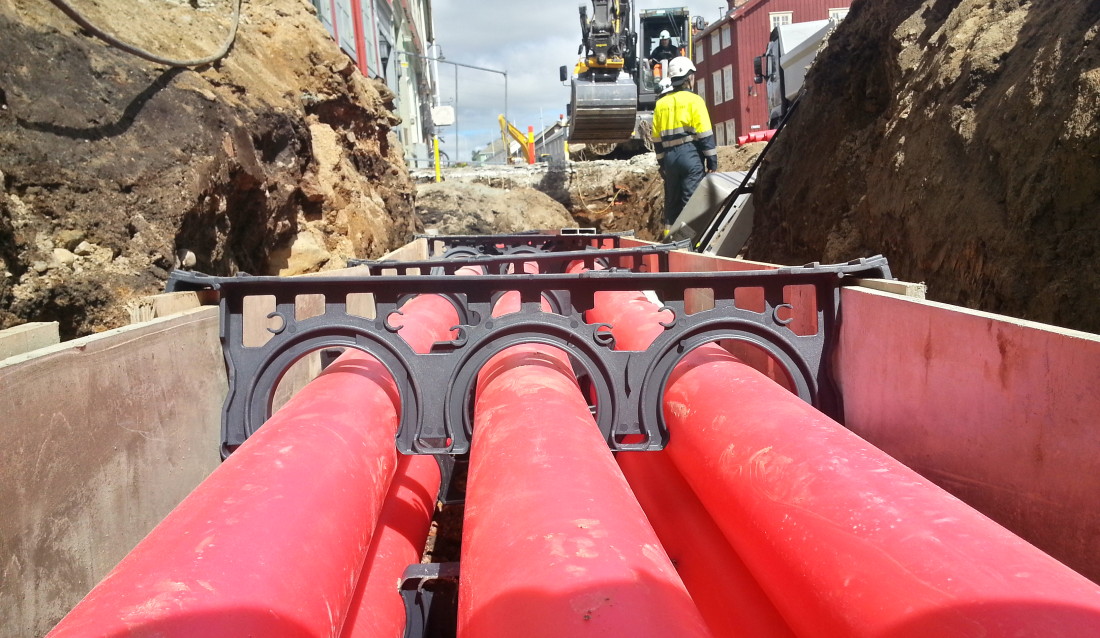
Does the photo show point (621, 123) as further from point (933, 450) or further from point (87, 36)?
point (933, 450)

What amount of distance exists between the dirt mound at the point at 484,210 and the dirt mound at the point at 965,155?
7684 millimetres

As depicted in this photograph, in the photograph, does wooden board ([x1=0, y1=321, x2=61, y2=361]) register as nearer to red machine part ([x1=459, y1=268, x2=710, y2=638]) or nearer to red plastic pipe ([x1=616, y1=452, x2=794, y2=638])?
red machine part ([x1=459, y1=268, x2=710, y2=638])

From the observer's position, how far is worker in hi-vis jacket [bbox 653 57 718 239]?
29.2ft

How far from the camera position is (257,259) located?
5.85 meters

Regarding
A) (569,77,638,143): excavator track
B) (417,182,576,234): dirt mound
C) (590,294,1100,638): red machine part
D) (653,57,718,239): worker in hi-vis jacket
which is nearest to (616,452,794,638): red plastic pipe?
(590,294,1100,638): red machine part

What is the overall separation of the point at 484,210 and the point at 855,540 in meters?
13.1

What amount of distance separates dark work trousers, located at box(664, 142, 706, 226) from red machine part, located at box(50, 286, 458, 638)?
7952mm

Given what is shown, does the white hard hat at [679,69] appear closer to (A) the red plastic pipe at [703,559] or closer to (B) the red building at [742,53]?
(A) the red plastic pipe at [703,559]

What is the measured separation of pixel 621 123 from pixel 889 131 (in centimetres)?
726

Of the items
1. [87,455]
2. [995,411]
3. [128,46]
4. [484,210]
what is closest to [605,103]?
[484,210]

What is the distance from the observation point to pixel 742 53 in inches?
1256

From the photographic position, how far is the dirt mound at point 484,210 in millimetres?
13617

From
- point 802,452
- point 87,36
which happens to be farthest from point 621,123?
point 802,452

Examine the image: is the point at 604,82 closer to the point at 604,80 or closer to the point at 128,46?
the point at 604,80
